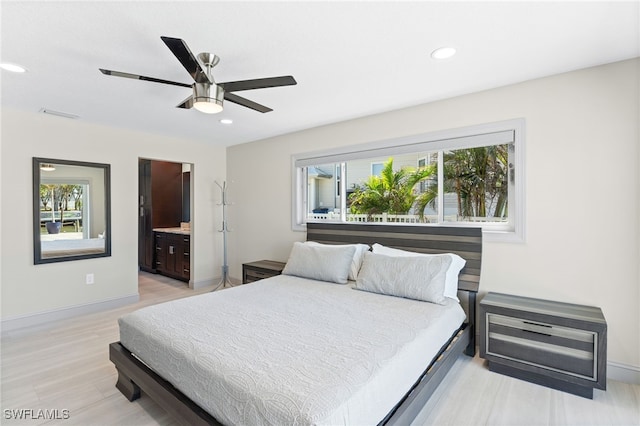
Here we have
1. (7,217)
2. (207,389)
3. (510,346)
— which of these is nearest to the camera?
(207,389)

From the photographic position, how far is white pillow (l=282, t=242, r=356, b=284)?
3.25m

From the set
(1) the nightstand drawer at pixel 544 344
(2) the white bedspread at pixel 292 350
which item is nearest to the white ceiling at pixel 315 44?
(2) the white bedspread at pixel 292 350

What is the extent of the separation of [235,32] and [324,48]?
23.0 inches

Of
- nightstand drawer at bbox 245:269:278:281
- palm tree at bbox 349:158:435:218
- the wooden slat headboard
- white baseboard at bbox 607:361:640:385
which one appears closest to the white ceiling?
palm tree at bbox 349:158:435:218

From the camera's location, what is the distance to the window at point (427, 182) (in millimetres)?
2898

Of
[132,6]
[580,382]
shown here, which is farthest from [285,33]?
[580,382]

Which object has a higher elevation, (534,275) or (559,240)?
(559,240)

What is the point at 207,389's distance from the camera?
1538 millimetres

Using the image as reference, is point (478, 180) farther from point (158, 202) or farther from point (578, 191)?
point (158, 202)

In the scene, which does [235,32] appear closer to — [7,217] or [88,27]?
[88,27]

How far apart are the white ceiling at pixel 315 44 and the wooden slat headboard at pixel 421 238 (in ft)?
4.34

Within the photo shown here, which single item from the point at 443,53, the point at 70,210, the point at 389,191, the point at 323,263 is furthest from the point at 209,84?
the point at 70,210

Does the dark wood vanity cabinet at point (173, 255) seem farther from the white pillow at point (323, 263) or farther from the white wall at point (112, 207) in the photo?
the white pillow at point (323, 263)

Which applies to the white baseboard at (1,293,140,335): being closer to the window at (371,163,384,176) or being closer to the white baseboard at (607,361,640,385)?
the window at (371,163,384,176)
